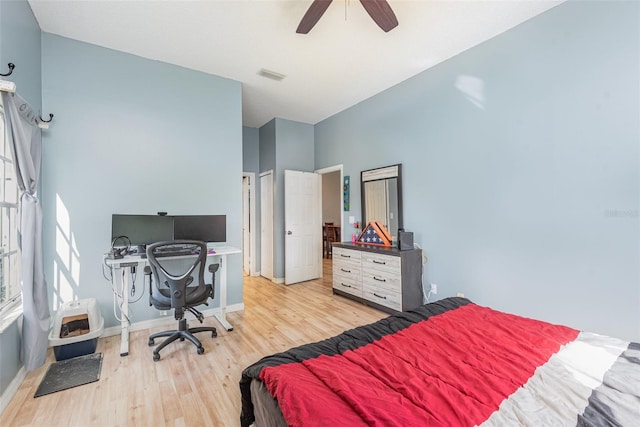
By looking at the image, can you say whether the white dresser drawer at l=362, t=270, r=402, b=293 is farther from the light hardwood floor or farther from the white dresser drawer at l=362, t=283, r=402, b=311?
the light hardwood floor

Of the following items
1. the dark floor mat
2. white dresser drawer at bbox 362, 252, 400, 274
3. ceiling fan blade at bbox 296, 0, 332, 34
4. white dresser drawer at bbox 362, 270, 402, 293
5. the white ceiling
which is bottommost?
the dark floor mat

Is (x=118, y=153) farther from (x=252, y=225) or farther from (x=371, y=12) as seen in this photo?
(x=252, y=225)

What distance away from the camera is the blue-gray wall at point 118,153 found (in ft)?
8.98

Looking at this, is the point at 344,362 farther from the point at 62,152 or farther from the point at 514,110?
the point at 62,152

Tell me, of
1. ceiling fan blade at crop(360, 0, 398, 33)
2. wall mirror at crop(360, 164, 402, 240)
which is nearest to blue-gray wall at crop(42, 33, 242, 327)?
wall mirror at crop(360, 164, 402, 240)

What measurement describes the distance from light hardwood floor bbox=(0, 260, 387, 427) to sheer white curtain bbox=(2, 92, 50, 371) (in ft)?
1.02

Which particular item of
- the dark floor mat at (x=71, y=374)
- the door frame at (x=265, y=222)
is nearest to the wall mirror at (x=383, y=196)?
the door frame at (x=265, y=222)

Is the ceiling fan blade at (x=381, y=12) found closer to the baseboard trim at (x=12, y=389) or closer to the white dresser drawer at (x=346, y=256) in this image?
the white dresser drawer at (x=346, y=256)

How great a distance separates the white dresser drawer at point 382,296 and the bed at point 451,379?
1.74 metres

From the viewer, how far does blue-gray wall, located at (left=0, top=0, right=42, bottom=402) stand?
189 cm

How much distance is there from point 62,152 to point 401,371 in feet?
11.8

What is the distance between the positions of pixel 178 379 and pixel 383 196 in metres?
3.20

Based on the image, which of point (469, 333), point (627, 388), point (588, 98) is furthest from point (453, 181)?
point (627, 388)

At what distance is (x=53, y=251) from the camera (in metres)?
2.70
